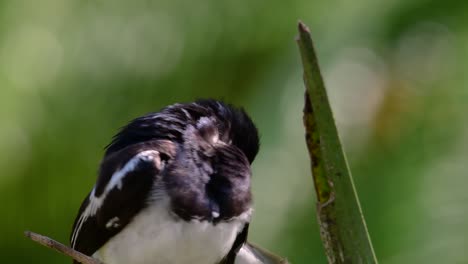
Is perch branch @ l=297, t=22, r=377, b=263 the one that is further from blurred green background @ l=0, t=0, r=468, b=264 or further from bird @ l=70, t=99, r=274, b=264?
blurred green background @ l=0, t=0, r=468, b=264

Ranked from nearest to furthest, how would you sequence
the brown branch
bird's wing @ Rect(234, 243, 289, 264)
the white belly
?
the brown branch
the white belly
bird's wing @ Rect(234, 243, 289, 264)

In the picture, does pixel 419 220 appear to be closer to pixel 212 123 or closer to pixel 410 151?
pixel 410 151

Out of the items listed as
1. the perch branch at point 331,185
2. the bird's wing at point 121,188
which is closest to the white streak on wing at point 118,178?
the bird's wing at point 121,188

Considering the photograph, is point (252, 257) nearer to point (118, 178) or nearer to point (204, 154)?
point (204, 154)

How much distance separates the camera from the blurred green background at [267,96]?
3078 millimetres

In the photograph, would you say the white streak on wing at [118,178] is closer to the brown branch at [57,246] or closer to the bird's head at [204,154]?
the bird's head at [204,154]

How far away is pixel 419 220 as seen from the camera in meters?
3.00

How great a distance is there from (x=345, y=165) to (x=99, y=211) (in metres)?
0.93

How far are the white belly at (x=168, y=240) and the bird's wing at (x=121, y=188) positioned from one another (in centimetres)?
3

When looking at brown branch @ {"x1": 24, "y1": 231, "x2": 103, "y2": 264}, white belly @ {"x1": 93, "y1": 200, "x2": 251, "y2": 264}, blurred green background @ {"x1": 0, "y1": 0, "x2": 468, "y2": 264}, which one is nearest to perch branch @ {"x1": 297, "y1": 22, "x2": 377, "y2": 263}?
brown branch @ {"x1": 24, "y1": 231, "x2": 103, "y2": 264}

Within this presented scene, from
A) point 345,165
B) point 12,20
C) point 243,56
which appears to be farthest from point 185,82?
point 345,165

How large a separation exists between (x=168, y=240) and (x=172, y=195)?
98 mm

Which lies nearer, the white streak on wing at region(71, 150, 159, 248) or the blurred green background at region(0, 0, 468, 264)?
the white streak on wing at region(71, 150, 159, 248)

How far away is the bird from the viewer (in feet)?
6.91
